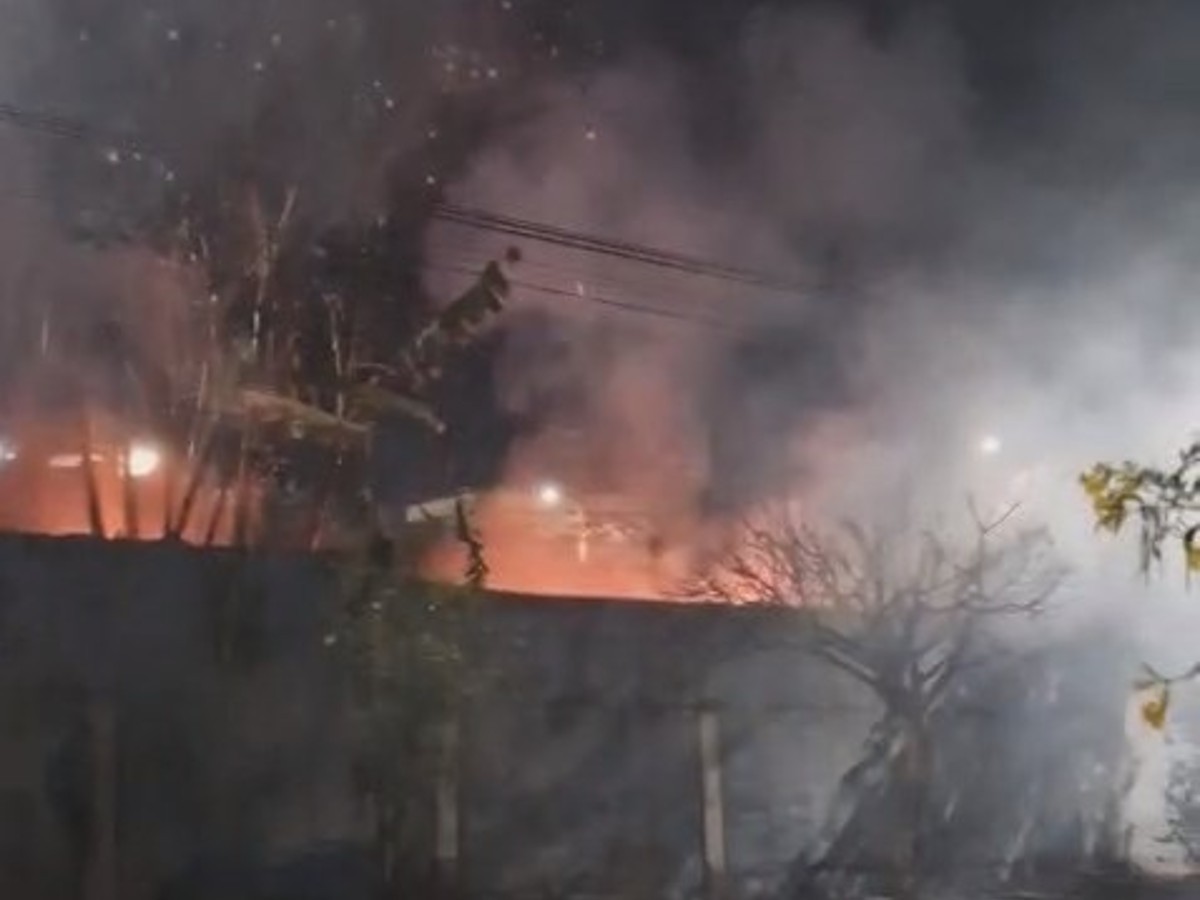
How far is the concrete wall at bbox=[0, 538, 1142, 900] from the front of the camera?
1159cm

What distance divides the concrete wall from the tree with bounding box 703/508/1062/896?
266 mm

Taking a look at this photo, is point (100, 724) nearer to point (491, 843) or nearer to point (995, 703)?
point (491, 843)

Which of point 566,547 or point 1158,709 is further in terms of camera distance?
point 566,547

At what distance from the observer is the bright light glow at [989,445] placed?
17.9 metres

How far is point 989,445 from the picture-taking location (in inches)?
710

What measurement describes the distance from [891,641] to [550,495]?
9838 mm

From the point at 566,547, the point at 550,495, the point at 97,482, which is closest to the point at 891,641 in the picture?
the point at 97,482

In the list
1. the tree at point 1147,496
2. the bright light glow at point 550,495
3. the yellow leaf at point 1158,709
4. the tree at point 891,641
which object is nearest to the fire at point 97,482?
the tree at point 891,641

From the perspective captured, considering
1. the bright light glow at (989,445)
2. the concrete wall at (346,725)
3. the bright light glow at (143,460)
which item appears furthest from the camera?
the bright light glow at (989,445)

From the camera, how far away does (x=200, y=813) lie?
12.1m

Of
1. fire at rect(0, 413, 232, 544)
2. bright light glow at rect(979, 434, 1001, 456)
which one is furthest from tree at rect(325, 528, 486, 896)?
bright light glow at rect(979, 434, 1001, 456)

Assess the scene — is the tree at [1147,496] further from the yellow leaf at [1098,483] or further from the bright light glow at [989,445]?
the bright light glow at [989,445]

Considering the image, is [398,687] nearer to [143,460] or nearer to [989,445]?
[143,460]

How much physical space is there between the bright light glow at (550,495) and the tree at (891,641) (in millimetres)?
8399
